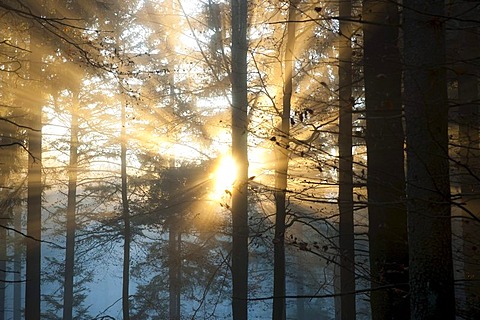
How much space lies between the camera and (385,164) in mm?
5566

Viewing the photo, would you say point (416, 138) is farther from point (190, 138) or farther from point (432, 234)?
point (190, 138)

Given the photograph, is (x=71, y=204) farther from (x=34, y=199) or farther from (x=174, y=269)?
(x=34, y=199)

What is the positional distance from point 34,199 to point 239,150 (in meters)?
6.09

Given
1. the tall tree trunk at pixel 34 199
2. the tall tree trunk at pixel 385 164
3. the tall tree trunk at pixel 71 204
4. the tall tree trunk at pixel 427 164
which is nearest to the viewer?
the tall tree trunk at pixel 427 164

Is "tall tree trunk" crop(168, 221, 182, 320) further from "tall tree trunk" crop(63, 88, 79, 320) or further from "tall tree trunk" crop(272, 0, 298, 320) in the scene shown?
"tall tree trunk" crop(272, 0, 298, 320)

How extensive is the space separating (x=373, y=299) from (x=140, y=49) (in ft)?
49.4

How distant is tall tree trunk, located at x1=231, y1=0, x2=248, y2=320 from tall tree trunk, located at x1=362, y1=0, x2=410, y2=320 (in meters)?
4.22

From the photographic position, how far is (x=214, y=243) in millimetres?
19344

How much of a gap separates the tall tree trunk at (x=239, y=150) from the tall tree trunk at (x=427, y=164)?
5.65 metres

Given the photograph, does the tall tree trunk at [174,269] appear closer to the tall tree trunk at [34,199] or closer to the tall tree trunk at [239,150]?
the tall tree trunk at [34,199]

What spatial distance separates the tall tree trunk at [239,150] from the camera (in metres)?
9.68

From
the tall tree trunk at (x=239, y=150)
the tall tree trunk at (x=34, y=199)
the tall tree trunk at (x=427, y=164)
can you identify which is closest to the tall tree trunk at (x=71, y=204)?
the tall tree trunk at (x=34, y=199)

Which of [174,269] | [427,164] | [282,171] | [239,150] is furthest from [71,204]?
[427,164]

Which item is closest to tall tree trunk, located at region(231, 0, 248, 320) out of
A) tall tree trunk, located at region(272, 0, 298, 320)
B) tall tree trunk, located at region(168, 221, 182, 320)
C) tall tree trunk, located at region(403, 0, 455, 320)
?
tall tree trunk, located at region(272, 0, 298, 320)
